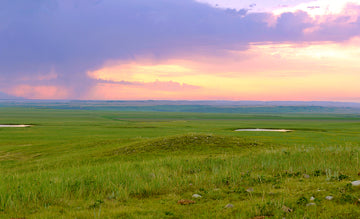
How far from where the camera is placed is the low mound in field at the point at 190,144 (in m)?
28.6

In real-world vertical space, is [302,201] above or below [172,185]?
above

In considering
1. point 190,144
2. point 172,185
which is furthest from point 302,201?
point 190,144

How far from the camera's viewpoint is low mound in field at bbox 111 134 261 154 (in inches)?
1125

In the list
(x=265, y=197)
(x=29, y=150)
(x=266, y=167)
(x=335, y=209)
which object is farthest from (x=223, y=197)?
(x=29, y=150)

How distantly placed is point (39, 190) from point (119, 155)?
51.5 feet

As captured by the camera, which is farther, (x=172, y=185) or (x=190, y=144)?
(x=190, y=144)

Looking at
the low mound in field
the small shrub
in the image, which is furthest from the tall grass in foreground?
the low mound in field

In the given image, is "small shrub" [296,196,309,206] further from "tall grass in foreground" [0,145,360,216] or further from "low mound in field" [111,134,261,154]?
"low mound in field" [111,134,261,154]

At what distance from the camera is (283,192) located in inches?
427

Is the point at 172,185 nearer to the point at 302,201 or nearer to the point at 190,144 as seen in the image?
the point at 302,201

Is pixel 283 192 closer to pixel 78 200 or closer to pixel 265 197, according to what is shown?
pixel 265 197

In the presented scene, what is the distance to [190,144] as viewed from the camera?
2973 centimetres

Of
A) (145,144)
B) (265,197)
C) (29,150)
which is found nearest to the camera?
(265,197)

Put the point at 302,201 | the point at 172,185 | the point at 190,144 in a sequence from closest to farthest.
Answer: the point at 302,201
the point at 172,185
the point at 190,144
